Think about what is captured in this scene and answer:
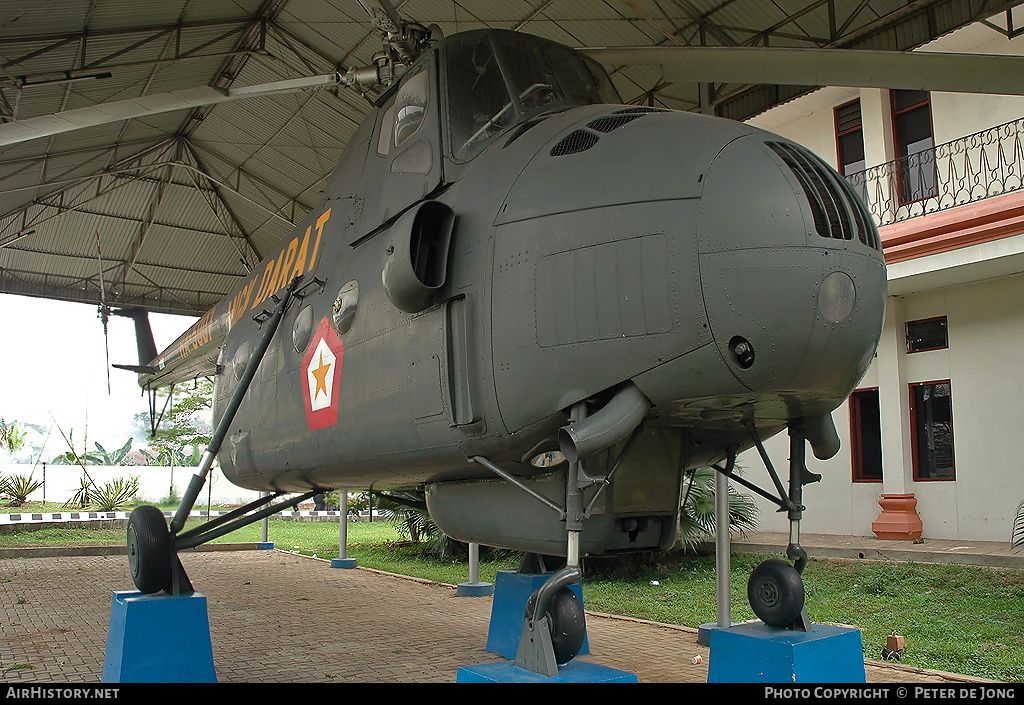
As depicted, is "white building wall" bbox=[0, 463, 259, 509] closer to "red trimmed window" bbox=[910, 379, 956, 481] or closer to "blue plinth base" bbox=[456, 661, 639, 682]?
"red trimmed window" bbox=[910, 379, 956, 481]

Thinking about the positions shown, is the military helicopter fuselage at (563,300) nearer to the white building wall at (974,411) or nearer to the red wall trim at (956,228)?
the red wall trim at (956,228)

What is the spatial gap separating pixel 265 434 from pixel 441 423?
2998mm

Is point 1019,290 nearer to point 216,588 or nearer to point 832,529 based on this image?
point 832,529

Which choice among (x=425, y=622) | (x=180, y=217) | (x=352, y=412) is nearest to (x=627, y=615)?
(x=425, y=622)

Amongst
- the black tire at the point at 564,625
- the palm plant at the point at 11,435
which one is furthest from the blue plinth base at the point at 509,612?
the palm plant at the point at 11,435

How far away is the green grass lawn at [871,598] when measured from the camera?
22.6 ft

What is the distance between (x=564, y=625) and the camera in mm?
3412

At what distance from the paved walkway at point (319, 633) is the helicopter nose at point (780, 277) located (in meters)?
3.80

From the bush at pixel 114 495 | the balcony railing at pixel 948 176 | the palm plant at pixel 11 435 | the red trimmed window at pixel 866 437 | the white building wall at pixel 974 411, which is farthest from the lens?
the palm plant at pixel 11 435

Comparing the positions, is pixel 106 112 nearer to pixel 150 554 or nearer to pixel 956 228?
pixel 150 554

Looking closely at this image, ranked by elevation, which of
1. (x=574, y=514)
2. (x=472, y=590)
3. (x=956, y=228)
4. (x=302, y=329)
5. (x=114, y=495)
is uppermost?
(x=956, y=228)

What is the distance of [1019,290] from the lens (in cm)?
1315

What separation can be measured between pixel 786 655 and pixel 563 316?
2191mm

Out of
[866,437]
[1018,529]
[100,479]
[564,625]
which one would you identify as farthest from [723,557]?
[100,479]
